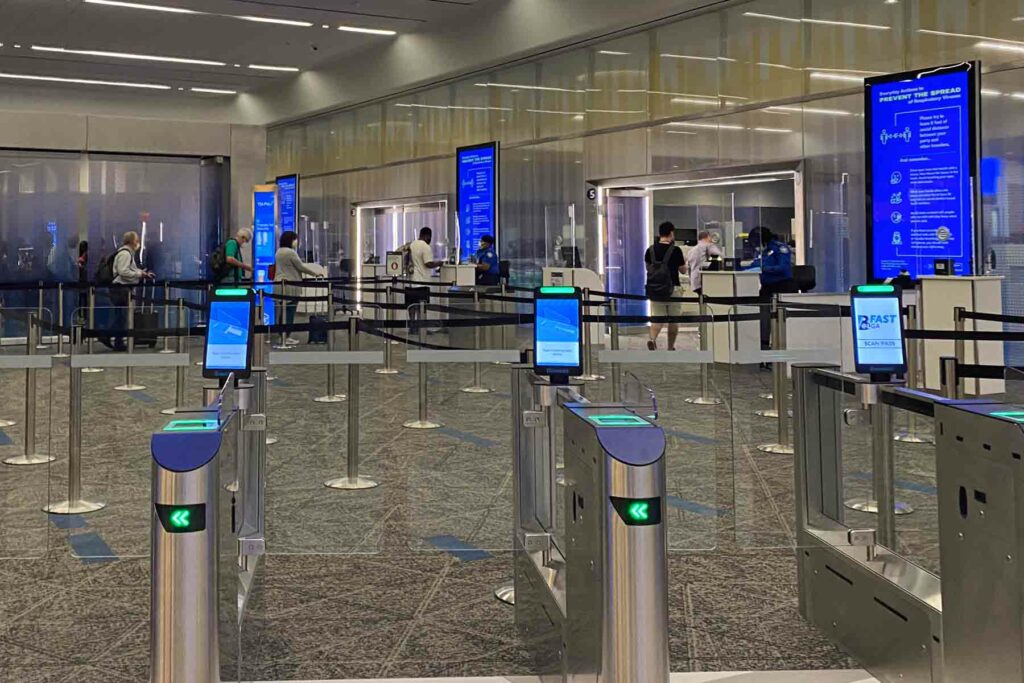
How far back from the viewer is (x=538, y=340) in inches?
140

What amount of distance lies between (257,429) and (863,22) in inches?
385

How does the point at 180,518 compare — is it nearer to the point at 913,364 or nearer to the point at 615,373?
the point at 615,373

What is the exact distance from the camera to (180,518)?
2.35 metres

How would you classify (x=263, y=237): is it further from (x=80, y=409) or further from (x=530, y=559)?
(x=530, y=559)

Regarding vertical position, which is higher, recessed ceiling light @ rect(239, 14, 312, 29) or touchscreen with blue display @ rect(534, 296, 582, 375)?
recessed ceiling light @ rect(239, 14, 312, 29)

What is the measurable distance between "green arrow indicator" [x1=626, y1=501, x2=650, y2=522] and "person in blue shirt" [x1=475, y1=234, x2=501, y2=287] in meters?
11.8

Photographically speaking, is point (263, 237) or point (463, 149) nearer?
point (463, 149)

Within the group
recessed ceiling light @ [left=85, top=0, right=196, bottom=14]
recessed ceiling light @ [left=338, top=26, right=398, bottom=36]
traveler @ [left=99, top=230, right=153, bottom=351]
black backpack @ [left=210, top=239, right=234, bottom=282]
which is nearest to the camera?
traveler @ [left=99, top=230, right=153, bottom=351]

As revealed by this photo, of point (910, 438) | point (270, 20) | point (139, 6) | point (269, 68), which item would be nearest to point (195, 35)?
point (270, 20)

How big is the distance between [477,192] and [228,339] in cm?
1149

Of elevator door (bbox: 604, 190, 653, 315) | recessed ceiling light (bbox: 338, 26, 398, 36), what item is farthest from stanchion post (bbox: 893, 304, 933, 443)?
recessed ceiling light (bbox: 338, 26, 398, 36)

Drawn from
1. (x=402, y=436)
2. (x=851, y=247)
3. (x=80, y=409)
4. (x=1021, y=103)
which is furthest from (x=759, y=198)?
(x=80, y=409)

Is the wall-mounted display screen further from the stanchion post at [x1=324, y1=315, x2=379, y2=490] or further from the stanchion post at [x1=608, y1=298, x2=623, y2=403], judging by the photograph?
the stanchion post at [x1=324, y1=315, x2=379, y2=490]

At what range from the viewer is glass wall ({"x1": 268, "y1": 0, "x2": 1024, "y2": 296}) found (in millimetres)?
10250
